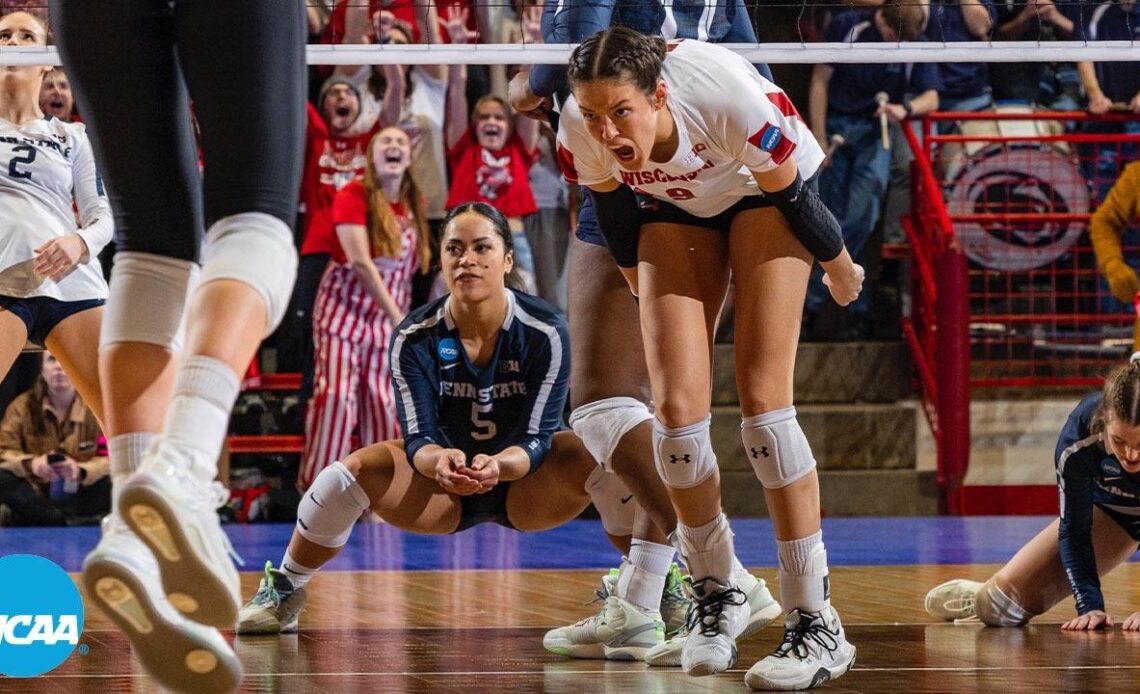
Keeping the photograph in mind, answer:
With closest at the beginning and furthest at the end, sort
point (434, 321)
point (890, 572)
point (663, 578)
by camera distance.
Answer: point (663, 578) → point (434, 321) → point (890, 572)

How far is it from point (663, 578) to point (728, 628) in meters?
0.70

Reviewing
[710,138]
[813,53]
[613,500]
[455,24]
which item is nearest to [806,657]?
[710,138]

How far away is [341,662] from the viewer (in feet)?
14.2

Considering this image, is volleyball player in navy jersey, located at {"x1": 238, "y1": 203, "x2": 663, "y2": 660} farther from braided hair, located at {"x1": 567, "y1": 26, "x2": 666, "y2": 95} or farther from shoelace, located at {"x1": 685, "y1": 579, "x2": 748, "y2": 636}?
braided hair, located at {"x1": 567, "y1": 26, "x2": 666, "y2": 95}

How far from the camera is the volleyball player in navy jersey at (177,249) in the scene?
7.54 ft

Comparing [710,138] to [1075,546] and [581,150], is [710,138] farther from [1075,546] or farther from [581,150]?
[1075,546]

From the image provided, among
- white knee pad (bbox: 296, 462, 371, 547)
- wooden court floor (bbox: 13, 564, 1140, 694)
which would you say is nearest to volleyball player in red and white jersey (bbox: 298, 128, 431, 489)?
wooden court floor (bbox: 13, 564, 1140, 694)

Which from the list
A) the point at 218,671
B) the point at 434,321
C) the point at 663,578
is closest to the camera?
the point at 218,671

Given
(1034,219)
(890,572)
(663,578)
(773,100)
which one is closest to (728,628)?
(663,578)

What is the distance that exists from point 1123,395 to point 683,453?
1.65 m

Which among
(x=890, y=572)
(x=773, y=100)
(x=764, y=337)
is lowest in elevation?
(x=890, y=572)

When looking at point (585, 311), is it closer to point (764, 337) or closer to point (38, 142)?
point (764, 337)

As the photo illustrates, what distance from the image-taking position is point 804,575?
3.96m
